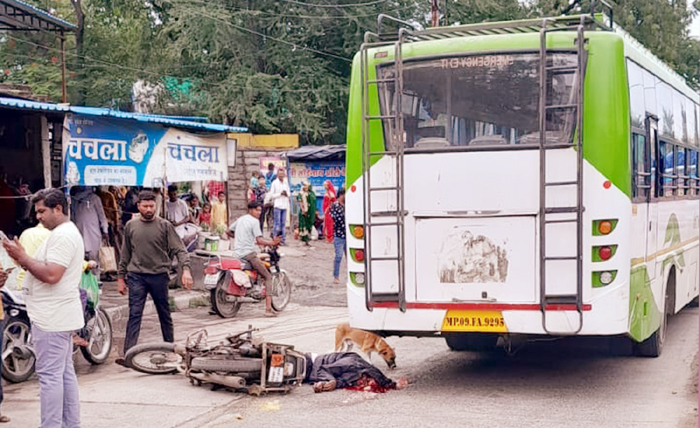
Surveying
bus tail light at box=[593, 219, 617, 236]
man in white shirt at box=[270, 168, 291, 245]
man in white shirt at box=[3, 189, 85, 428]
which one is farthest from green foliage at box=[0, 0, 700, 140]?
man in white shirt at box=[3, 189, 85, 428]

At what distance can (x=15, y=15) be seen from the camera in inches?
690

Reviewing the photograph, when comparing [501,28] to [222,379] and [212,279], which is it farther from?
[212,279]

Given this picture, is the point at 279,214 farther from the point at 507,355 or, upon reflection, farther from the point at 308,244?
the point at 507,355

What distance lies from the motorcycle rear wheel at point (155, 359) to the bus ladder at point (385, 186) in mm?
2335

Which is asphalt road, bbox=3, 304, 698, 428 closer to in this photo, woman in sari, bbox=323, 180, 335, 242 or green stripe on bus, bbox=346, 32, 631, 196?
green stripe on bus, bbox=346, 32, 631, 196

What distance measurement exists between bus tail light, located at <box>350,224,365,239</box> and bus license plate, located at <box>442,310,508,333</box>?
1.12m

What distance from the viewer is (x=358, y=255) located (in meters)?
9.35

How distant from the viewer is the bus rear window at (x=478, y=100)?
28.7ft

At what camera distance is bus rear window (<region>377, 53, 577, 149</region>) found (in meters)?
8.75

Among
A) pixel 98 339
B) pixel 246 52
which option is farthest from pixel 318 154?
→ pixel 98 339

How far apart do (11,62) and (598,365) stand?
35.6 m

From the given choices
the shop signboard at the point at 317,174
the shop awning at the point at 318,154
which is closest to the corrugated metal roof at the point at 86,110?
the shop awning at the point at 318,154

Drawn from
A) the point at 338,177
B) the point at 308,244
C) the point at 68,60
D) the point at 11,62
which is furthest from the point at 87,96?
the point at 308,244

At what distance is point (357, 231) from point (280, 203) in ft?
49.8
